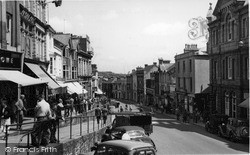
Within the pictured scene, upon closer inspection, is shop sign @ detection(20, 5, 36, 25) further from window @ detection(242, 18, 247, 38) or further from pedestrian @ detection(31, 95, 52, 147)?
window @ detection(242, 18, 247, 38)

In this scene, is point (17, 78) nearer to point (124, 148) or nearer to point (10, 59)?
point (10, 59)

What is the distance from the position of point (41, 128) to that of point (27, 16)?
51.1ft

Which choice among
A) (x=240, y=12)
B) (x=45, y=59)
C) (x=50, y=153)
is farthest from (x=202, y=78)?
(x=50, y=153)

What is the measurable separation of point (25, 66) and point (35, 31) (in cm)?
527

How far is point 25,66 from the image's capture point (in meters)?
23.7

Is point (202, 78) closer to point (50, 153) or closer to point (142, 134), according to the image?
point (142, 134)

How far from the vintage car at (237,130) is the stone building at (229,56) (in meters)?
8.37

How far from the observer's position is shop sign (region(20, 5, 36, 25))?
929 inches

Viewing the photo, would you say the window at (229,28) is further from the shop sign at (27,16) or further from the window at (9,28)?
the window at (9,28)

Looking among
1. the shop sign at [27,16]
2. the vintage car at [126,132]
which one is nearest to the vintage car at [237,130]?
the vintage car at [126,132]

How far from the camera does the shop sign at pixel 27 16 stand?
77.4 feet

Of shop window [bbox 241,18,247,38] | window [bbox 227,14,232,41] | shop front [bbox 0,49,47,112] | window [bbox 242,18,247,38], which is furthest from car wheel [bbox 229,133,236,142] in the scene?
window [bbox 227,14,232,41]

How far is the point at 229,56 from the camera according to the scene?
126 ft

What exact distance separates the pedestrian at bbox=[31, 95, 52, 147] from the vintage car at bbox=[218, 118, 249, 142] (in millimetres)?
16358
